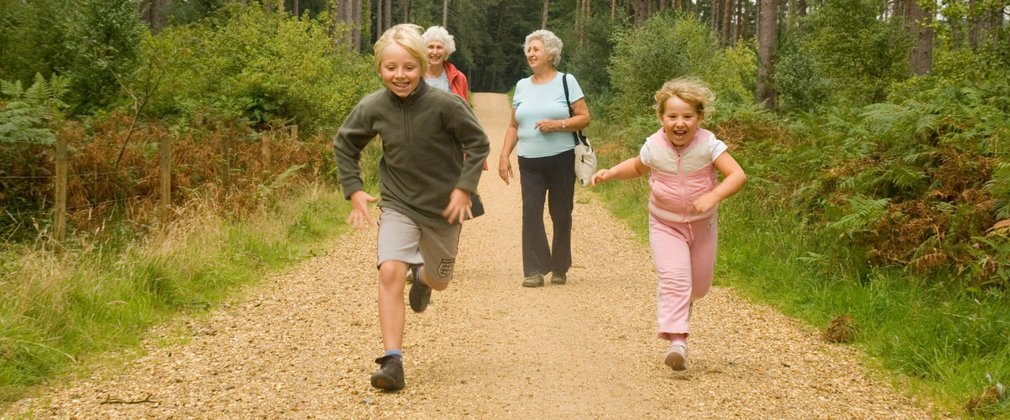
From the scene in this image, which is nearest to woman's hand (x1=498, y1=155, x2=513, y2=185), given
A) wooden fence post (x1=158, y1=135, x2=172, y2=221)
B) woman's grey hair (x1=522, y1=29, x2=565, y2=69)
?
woman's grey hair (x1=522, y1=29, x2=565, y2=69)

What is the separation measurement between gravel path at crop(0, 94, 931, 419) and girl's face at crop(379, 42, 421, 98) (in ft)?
5.45

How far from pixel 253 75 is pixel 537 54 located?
435 inches

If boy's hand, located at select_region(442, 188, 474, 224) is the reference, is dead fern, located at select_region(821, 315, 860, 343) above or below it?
below

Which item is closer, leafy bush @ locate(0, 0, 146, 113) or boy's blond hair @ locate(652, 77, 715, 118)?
boy's blond hair @ locate(652, 77, 715, 118)

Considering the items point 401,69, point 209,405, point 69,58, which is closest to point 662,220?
point 401,69

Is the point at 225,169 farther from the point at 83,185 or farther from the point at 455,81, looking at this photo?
the point at 455,81

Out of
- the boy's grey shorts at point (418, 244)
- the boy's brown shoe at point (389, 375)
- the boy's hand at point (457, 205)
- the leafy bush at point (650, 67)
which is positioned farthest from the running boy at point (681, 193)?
the leafy bush at point (650, 67)

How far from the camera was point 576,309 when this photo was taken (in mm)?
7531

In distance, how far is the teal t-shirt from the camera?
828 cm

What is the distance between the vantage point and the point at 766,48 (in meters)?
21.0

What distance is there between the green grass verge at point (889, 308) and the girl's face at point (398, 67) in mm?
3224

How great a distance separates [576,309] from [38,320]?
12.5 feet

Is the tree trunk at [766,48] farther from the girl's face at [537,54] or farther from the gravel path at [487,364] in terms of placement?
the girl's face at [537,54]

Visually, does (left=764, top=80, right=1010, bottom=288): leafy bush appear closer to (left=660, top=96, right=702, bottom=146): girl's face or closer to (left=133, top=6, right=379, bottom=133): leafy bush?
(left=660, top=96, right=702, bottom=146): girl's face
